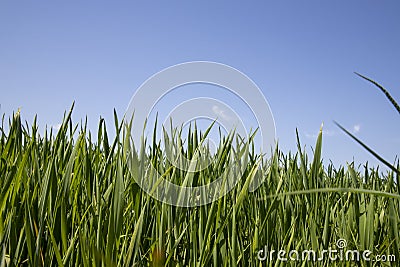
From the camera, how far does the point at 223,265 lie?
0.97m

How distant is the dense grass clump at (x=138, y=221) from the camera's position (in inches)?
32.5

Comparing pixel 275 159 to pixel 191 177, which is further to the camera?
pixel 275 159

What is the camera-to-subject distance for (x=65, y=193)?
911 millimetres

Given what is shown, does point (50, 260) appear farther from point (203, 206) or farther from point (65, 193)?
point (203, 206)

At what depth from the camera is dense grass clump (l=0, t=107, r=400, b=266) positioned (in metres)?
0.83

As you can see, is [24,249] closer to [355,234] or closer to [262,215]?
[262,215]

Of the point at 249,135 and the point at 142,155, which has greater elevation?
the point at 249,135

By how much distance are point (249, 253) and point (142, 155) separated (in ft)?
1.19

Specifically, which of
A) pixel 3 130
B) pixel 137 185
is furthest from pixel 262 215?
pixel 3 130

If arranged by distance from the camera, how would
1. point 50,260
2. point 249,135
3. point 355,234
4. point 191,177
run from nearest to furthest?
1. point 50,260
2. point 191,177
3. point 355,234
4. point 249,135

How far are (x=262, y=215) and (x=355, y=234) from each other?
0.35 m

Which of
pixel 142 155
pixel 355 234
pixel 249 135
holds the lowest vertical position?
pixel 355 234

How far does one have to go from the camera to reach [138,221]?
2.57 feet

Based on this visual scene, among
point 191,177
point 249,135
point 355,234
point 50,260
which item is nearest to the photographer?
point 50,260
